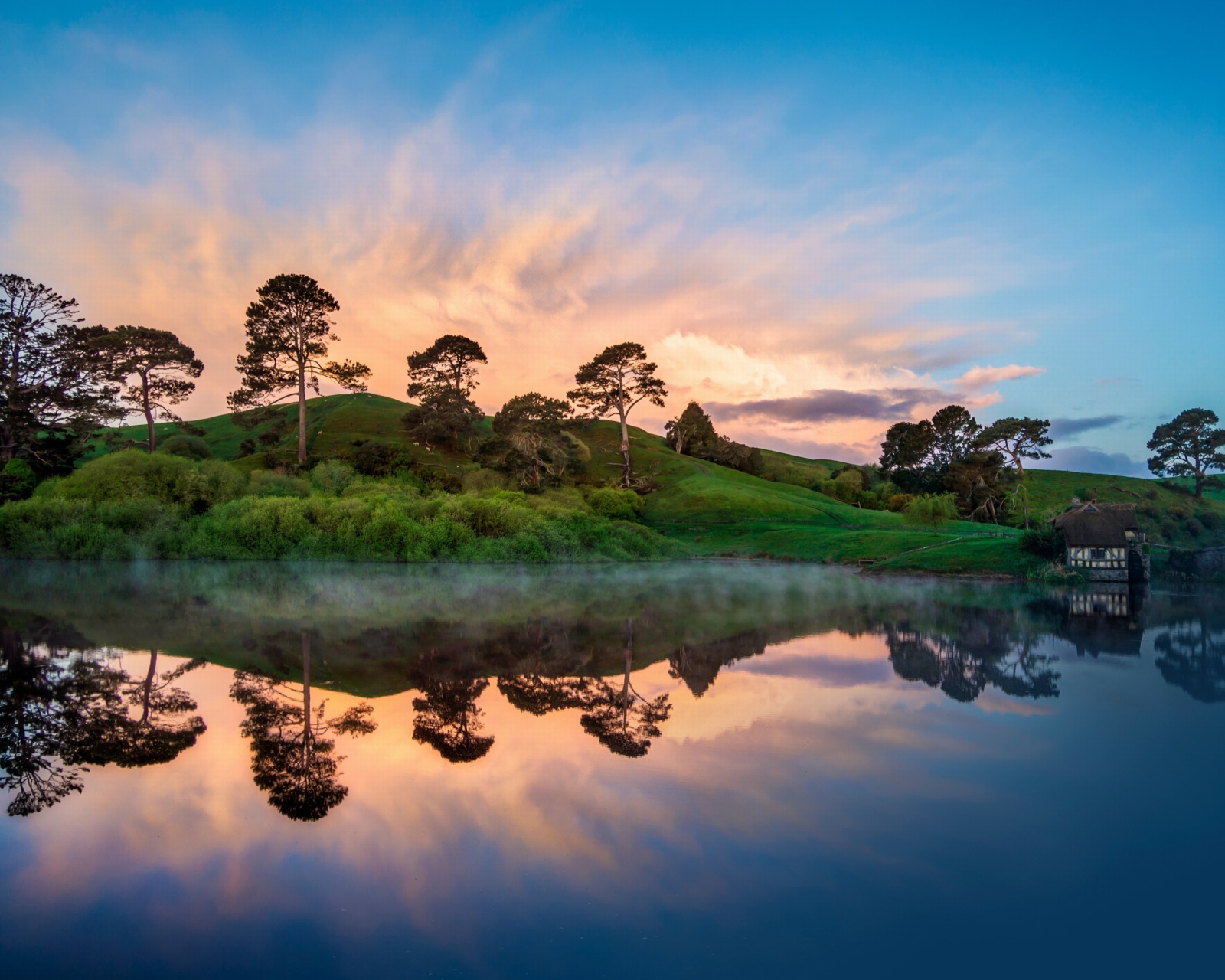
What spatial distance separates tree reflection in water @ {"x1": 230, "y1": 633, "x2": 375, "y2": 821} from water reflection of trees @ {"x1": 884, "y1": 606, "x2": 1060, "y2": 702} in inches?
446

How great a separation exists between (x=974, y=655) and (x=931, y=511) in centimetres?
3767

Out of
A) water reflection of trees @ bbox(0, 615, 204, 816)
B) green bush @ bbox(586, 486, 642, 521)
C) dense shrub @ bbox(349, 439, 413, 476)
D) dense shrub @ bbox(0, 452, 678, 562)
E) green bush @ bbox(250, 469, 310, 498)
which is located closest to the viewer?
water reflection of trees @ bbox(0, 615, 204, 816)

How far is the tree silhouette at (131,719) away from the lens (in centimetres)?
916

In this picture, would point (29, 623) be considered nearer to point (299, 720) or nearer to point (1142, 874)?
point (299, 720)

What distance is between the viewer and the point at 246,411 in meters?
61.3

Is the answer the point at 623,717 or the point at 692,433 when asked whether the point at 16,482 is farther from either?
the point at 692,433

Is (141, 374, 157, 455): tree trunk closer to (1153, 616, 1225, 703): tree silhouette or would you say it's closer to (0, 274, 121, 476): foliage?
(0, 274, 121, 476): foliage

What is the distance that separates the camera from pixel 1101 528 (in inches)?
1555

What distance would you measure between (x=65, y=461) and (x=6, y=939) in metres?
56.7

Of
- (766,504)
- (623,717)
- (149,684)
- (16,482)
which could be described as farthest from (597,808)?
(766,504)

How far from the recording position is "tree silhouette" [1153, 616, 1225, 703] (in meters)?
14.2

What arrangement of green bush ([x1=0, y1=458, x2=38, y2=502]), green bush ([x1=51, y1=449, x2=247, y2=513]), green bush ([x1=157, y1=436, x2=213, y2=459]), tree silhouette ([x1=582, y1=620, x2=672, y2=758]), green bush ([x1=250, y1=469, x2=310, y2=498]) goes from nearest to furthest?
1. tree silhouette ([x1=582, y1=620, x2=672, y2=758])
2. green bush ([x1=51, y1=449, x2=247, y2=513])
3. green bush ([x1=250, y1=469, x2=310, y2=498])
4. green bush ([x1=0, y1=458, x2=38, y2=502])
5. green bush ([x1=157, y1=436, x2=213, y2=459])

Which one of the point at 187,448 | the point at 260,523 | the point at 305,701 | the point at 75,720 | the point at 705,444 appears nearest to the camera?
the point at 75,720

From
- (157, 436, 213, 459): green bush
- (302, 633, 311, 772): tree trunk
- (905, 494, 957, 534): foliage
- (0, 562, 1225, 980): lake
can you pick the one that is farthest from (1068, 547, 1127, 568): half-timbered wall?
(157, 436, 213, 459): green bush
